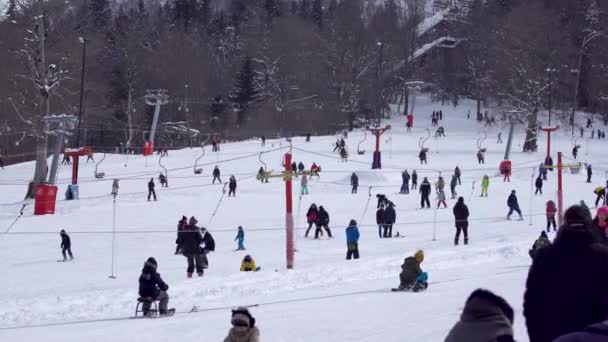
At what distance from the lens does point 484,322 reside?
3.17 m

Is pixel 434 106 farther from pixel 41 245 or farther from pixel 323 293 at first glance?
pixel 323 293

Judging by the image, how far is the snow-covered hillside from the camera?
9.89 meters

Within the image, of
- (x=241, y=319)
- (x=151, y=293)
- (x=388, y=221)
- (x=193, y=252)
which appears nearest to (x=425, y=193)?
(x=388, y=221)

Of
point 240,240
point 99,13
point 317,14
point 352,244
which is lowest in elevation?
point 240,240

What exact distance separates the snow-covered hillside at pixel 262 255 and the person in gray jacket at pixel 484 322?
4910 millimetres

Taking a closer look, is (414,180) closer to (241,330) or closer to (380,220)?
(380,220)

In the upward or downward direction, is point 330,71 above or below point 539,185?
above

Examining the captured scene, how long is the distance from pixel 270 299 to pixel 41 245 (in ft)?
35.2

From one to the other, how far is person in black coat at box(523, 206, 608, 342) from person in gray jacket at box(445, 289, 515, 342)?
81cm

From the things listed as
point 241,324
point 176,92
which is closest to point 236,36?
point 176,92

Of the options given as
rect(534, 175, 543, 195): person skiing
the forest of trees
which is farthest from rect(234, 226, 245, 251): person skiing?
the forest of trees

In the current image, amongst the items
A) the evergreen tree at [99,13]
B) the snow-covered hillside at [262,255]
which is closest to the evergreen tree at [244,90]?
the evergreen tree at [99,13]

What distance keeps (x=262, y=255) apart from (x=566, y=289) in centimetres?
1517

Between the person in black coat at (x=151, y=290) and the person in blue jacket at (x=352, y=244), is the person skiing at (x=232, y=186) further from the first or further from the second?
the person in black coat at (x=151, y=290)
